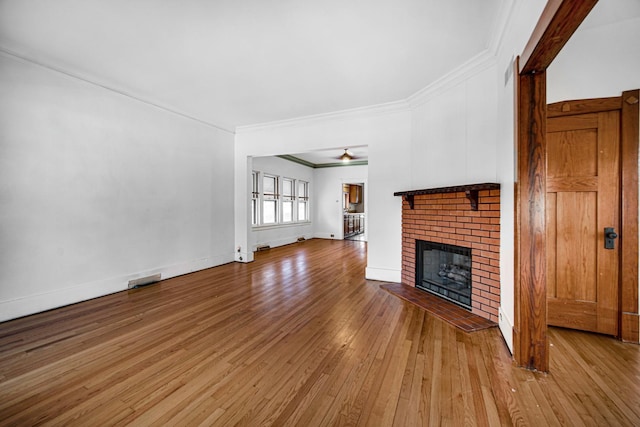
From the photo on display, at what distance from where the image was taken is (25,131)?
106 inches

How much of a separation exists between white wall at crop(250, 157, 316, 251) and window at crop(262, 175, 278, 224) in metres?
0.21

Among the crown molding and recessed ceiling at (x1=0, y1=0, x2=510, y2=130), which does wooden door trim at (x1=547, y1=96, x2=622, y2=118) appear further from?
the crown molding

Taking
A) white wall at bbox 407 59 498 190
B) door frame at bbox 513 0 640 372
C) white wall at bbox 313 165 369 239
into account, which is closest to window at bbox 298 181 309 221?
white wall at bbox 313 165 369 239

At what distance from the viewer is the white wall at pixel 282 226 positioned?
670cm

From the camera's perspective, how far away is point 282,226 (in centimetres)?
759

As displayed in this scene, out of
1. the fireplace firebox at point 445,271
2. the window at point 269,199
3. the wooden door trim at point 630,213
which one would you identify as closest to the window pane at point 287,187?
the window at point 269,199

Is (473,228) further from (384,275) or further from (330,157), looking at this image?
(330,157)

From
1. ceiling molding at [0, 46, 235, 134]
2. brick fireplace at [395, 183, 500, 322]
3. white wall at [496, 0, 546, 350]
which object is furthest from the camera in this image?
ceiling molding at [0, 46, 235, 134]

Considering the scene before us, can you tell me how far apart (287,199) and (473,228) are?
5.82 metres

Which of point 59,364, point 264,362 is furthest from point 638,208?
point 59,364

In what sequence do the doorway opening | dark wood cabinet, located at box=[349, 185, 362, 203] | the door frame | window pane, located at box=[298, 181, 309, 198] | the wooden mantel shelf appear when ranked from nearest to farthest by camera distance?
the door frame
the wooden mantel shelf
window pane, located at box=[298, 181, 309, 198]
the doorway opening
dark wood cabinet, located at box=[349, 185, 362, 203]

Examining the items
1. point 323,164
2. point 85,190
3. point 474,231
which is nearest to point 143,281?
point 85,190

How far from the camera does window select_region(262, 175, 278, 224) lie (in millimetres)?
7030

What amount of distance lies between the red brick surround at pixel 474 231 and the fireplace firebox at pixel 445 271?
91mm
